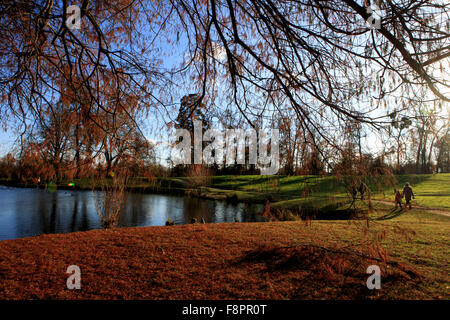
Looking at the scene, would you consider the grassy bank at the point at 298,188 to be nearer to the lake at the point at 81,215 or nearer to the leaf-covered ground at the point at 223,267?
the leaf-covered ground at the point at 223,267

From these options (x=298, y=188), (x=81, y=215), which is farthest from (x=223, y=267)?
(x=81, y=215)

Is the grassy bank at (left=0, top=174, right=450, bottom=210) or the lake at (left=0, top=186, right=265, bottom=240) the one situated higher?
the grassy bank at (left=0, top=174, right=450, bottom=210)

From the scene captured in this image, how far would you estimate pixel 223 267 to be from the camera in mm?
3480

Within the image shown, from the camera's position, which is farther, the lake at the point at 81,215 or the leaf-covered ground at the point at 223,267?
the lake at the point at 81,215

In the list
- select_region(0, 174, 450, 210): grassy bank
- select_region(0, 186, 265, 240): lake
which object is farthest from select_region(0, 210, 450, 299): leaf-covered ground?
select_region(0, 186, 265, 240): lake

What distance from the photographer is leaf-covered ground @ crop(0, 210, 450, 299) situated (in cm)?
276

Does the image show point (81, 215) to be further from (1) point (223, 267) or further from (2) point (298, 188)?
(2) point (298, 188)

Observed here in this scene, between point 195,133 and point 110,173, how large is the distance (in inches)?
44.5

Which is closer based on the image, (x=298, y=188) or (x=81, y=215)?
(x=298, y=188)

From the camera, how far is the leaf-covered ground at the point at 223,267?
2756mm

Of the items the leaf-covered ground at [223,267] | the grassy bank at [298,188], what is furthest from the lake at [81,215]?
the leaf-covered ground at [223,267]

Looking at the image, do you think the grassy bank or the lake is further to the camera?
the lake

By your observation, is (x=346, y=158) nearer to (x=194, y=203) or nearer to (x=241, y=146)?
(x=241, y=146)

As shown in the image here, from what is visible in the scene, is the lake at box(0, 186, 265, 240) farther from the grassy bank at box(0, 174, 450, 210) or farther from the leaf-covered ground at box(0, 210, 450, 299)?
the leaf-covered ground at box(0, 210, 450, 299)
